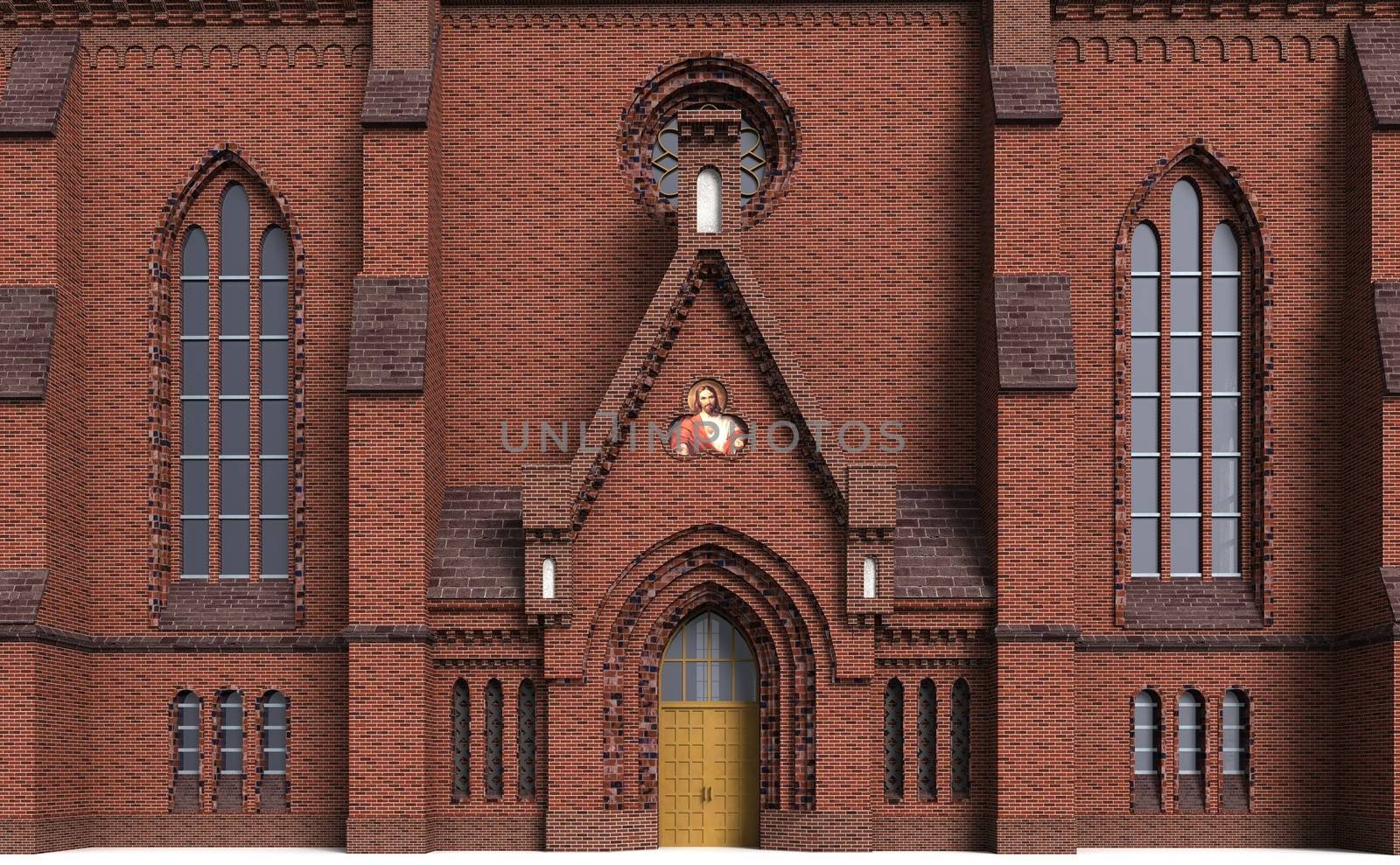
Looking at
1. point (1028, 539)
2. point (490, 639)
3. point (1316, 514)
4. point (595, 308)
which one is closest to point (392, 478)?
point (490, 639)

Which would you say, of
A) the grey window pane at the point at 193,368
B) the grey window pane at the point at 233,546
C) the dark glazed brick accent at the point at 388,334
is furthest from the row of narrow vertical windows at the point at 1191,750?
the grey window pane at the point at 193,368

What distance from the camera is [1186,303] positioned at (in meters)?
23.3

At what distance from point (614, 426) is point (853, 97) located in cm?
619

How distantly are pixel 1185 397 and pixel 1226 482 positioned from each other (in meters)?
1.36

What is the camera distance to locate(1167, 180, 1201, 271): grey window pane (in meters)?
23.3

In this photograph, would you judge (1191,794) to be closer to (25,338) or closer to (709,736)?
(709,736)

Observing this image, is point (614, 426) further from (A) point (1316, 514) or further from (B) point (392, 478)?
(A) point (1316, 514)

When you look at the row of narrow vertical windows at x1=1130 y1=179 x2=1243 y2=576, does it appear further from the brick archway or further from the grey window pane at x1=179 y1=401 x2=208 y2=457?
the grey window pane at x1=179 y1=401 x2=208 y2=457

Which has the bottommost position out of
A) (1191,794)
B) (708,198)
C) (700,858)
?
(700,858)

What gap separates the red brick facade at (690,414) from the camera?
2145cm

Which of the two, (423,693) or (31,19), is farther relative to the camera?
(31,19)

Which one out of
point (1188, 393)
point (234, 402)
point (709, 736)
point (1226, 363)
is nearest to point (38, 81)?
point (234, 402)

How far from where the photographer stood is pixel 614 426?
21.5 meters

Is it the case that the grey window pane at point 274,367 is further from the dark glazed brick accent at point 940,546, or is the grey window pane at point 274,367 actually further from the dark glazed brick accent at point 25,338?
the dark glazed brick accent at point 940,546
